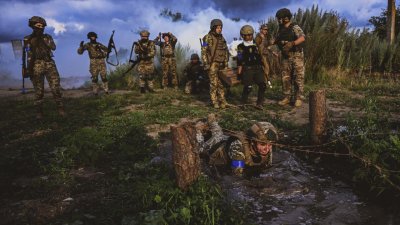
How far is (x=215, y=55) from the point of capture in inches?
360

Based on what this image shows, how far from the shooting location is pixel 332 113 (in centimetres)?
837

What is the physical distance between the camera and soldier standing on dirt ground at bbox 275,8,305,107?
8.75 meters

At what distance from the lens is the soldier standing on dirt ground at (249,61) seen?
869 cm

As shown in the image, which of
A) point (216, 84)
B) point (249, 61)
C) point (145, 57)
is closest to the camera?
point (249, 61)

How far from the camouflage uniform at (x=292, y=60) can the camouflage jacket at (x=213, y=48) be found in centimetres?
142

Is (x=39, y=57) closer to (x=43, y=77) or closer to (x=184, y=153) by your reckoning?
(x=43, y=77)

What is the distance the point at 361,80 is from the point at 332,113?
16.1 ft

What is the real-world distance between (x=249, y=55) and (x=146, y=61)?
198 inches

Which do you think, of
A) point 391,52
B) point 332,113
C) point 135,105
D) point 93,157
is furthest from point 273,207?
point 391,52

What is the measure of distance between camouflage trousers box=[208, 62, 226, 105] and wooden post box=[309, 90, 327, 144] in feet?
13.0

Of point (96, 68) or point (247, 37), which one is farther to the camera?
point (96, 68)

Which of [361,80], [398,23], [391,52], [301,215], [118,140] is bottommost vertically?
[301,215]

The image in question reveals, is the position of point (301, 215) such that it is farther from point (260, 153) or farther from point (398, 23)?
point (398, 23)

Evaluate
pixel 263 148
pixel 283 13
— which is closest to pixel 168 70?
pixel 283 13
